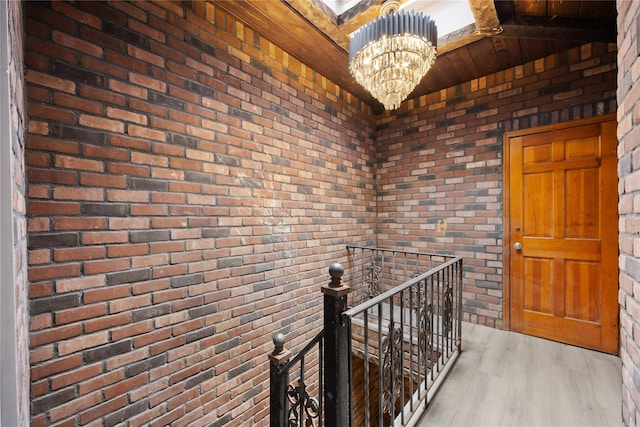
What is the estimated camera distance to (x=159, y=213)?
1.61 m

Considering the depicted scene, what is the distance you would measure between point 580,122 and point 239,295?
11.0 ft

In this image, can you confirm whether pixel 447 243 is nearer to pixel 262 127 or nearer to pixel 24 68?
pixel 262 127

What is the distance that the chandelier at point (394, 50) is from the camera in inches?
59.9

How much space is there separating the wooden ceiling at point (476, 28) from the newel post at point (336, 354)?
193cm

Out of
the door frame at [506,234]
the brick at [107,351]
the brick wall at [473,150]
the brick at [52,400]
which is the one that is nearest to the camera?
the brick at [52,400]

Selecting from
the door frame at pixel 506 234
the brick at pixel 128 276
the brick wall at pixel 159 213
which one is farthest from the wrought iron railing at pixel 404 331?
the brick at pixel 128 276

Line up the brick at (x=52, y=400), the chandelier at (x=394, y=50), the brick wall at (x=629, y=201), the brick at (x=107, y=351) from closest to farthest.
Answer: the brick wall at (x=629, y=201) → the brick at (x=52, y=400) → the brick at (x=107, y=351) → the chandelier at (x=394, y=50)

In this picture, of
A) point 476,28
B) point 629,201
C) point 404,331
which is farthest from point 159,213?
point 476,28

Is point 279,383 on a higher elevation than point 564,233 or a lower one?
lower

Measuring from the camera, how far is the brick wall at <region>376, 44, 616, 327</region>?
95.2 inches

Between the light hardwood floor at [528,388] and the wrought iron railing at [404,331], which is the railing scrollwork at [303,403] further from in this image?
the light hardwood floor at [528,388]

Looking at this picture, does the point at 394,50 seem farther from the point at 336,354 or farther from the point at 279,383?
the point at 279,383

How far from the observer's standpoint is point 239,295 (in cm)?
204

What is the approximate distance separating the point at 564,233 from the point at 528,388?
1.45 meters
